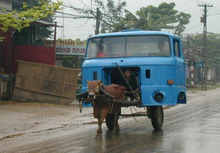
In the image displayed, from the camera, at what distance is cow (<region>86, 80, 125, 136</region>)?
11039 mm

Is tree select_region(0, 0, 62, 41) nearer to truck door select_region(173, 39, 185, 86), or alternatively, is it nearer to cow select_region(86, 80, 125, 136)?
truck door select_region(173, 39, 185, 86)

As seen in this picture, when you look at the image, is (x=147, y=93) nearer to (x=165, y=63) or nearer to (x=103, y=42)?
(x=165, y=63)

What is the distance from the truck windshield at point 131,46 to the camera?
12.8 m

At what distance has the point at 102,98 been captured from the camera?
11375mm

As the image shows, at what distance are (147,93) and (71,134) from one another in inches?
103

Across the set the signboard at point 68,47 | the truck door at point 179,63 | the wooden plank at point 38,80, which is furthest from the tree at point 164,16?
the truck door at point 179,63

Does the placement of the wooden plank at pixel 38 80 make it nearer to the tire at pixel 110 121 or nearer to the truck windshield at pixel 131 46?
the truck windshield at pixel 131 46

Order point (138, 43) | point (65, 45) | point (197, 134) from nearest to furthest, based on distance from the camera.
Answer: point (197, 134) < point (138, 43) < point (65, 45)

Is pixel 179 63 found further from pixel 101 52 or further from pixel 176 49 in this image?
pixel 101 52

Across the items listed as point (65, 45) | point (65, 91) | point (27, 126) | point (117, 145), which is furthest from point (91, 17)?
point (117, 145)

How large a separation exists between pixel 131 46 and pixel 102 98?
231cm

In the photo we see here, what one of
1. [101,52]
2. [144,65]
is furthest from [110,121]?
[144,65]

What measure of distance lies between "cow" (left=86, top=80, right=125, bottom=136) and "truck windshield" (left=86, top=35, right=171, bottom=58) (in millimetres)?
1250

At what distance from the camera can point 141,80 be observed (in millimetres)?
12258
